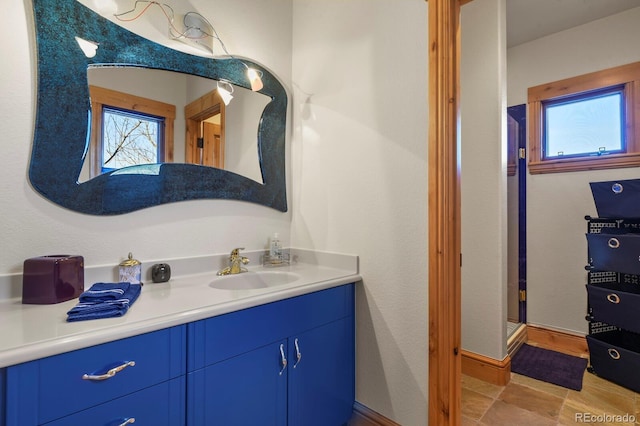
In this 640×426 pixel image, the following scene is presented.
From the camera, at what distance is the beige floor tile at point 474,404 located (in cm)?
173

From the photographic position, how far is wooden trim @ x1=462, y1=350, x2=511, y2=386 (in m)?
2.01

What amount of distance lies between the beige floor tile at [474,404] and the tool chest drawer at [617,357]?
0.85 m

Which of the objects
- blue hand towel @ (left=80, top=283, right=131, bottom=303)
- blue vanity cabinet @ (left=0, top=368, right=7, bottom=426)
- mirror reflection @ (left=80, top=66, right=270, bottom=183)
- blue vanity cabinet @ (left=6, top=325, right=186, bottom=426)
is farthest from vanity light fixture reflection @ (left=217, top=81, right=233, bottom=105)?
blue vanity cabinet @ (left=0, top=368, right=7, bottom=426)

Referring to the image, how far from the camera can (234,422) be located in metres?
1.06

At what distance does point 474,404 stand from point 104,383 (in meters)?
1.91

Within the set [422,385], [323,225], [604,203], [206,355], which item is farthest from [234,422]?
[604,203]

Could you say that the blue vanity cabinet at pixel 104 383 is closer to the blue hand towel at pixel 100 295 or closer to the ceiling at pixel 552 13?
the blue hand towel at pixel 100 295

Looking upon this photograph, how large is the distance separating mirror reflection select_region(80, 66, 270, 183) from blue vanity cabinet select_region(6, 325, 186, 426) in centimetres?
76

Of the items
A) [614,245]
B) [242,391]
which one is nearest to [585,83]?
[614,245]

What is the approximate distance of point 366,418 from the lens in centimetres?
154

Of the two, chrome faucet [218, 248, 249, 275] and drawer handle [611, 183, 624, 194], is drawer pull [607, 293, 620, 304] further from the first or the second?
chrome faucet [218, 248, 249, 275]

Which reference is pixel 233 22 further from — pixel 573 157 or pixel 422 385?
pixel 573 157

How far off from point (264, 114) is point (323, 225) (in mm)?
747

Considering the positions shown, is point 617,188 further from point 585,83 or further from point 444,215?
point 444,215
